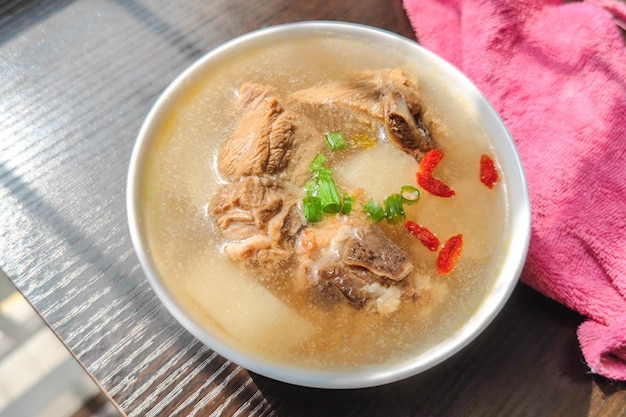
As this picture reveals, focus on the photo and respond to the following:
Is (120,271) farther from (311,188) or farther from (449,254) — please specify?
(449,254)

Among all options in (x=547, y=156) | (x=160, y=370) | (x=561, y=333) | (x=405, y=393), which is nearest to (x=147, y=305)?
(x=160, y=370)

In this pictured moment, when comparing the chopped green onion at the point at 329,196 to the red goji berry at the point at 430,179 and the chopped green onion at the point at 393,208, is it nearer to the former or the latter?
the chopped green onion at the point at 393,208

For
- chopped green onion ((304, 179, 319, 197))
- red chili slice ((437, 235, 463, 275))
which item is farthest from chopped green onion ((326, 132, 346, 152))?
red chili slice ((437, 235, 463, 275))

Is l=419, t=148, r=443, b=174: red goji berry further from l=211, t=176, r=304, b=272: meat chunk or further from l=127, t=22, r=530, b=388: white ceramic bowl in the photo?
l=211, t=176, r=304, b=272: meat chunk

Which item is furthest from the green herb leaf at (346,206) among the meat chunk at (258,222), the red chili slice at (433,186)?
the red chili slice at (433,186)

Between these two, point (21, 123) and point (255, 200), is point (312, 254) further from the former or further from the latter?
point (21, 123)
